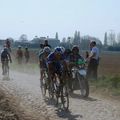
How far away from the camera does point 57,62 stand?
14555mm

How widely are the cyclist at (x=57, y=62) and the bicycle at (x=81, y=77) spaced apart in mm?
2609

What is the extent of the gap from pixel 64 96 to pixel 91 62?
238 inches

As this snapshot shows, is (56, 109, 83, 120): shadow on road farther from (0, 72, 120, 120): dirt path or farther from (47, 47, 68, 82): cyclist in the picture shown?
(47, 47, 68, 82): cyclist

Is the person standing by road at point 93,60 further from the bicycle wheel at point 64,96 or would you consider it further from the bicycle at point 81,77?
the bicycle wheel at point 64,96

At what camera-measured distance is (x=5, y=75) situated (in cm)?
2756

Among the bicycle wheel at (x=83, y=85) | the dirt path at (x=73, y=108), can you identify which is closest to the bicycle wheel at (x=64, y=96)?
the dirt path at (x=73, y=108)

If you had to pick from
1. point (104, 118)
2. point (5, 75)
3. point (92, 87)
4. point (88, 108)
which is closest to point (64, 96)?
point (88, 108)

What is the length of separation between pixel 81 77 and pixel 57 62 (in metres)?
2.85

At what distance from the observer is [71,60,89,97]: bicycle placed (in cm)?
1707

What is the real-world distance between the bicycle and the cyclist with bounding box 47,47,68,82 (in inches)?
103

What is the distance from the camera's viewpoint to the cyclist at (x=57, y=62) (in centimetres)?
1437

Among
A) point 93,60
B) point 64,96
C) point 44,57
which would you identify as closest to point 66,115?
point 64,96

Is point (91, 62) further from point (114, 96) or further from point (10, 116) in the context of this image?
point (10, 116)

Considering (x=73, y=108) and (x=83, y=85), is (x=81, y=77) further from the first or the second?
(x=73, y=108)
